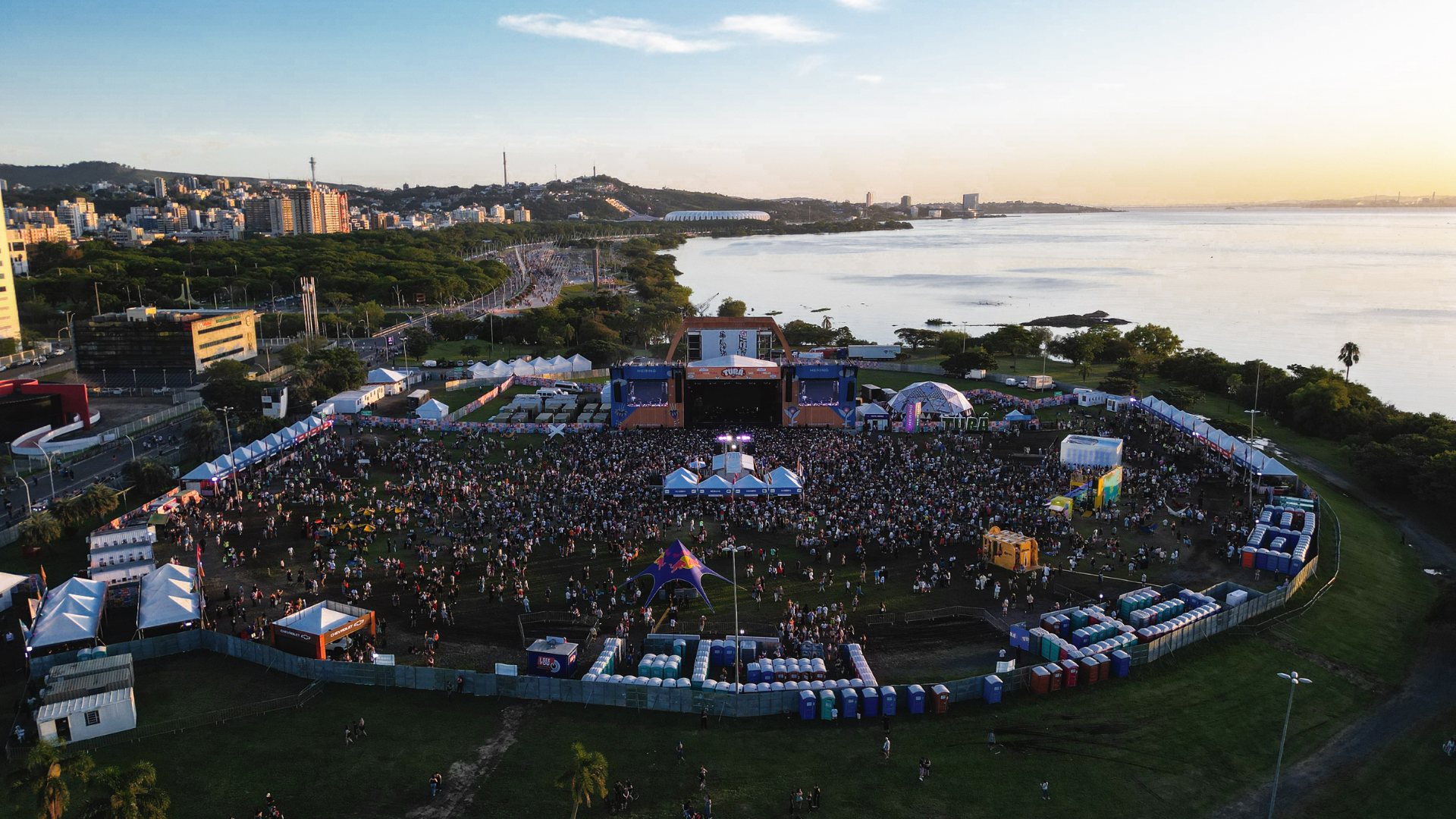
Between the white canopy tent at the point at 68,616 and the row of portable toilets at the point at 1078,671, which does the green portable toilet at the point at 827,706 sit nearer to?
the row of portable toilets at the point at 1078,671

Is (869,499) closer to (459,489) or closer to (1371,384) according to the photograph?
(459,489)

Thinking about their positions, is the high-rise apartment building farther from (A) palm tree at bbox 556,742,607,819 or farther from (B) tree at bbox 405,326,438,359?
(A) palm tree at bbox 556,742,607,819

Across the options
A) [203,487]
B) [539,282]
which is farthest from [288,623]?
[539,282]

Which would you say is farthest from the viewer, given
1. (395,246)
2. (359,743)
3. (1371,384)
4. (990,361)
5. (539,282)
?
(395,246)

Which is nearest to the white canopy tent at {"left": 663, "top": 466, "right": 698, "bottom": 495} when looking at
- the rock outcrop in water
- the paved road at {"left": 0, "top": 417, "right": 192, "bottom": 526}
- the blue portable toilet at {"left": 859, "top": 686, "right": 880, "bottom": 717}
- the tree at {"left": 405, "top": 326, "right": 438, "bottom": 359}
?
the blue portable toilet at {"left": 859, "top": 686, "right": 880, "bottom": 717}

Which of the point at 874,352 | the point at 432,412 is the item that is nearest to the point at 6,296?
the point at 432,412

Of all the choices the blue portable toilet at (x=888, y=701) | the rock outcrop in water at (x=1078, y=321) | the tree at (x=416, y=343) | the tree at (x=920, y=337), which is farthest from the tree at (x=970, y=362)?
the rock outcrop in water at (x=1078, y=321)
